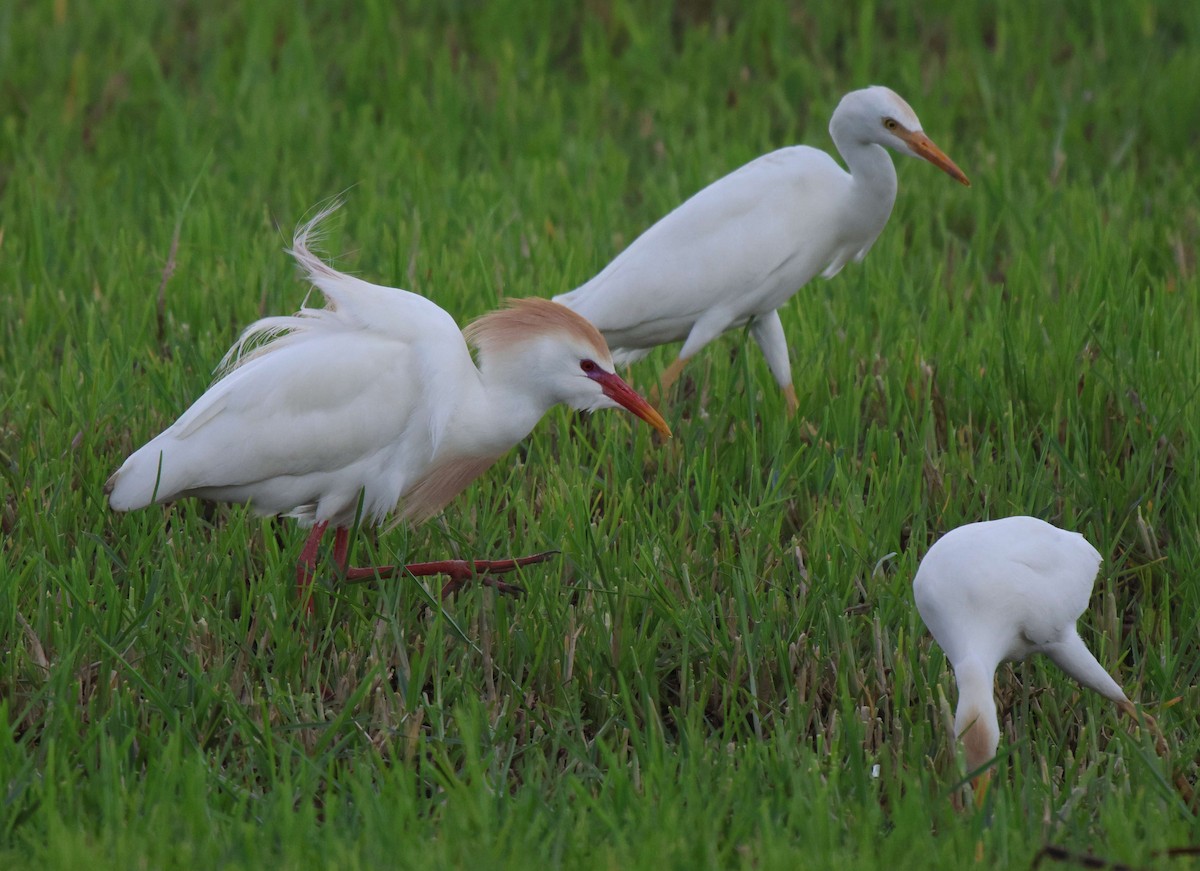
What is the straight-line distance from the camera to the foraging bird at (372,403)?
3.60 m

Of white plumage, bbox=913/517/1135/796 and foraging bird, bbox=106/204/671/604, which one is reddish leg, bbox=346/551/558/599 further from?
white plumage, bbox=913/517/1135/796

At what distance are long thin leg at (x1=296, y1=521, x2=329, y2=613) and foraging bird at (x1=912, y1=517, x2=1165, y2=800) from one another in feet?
4.60

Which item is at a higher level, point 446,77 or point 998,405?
point 446,77

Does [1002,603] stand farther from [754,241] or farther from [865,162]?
[865,162]

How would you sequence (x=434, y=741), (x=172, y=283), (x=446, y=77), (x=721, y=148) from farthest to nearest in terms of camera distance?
(x=446, y=77)
(x=721, y=148)
(x=172, y=283)
(x=434, y=741)

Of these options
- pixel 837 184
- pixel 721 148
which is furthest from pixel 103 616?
pixel 721 148

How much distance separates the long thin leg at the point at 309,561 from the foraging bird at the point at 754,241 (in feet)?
4.23

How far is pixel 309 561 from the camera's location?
12.0ft

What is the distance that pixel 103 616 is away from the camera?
10.7ft

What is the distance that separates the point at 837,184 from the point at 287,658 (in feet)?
8.01

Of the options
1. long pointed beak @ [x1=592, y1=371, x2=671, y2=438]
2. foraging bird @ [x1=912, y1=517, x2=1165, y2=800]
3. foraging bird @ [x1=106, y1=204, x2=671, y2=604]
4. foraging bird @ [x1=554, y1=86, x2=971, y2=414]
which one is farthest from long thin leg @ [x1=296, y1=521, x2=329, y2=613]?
foraging bird @ [x1=912, y1=517, x2=1165, y2=800]

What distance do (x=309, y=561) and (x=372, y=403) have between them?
1.33 ft

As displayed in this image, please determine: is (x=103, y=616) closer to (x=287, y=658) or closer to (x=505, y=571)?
(x=287, y=658)

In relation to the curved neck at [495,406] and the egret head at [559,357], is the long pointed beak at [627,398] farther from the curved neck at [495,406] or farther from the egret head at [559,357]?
the curved neck at [495,406]
